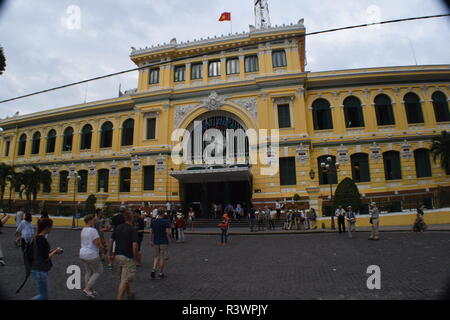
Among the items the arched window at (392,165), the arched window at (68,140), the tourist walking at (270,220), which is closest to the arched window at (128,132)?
the arched window at (68,140)

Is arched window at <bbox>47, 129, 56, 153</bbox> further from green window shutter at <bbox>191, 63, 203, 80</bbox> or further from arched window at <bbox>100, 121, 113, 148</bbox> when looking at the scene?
green window shutter at <bbox>191, 63, 203, 80</bbox>

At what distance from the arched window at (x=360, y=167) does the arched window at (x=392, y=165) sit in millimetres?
1635

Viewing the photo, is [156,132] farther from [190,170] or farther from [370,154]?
[370,154]

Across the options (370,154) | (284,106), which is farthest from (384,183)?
(284,106)

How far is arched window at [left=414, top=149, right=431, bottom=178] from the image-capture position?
74.4 ft

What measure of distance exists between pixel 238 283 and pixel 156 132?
74.5ft

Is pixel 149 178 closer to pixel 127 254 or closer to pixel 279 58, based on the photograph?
pixel 279 58

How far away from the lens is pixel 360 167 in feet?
76.9

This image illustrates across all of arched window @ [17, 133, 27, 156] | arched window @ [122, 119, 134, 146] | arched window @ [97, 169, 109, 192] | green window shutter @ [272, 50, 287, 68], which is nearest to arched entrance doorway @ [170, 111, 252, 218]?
green window shutter @ [272, 50, 287, 68]

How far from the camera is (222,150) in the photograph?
2527 cm

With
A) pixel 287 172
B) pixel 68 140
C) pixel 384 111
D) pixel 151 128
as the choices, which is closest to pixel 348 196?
pixel 287 172

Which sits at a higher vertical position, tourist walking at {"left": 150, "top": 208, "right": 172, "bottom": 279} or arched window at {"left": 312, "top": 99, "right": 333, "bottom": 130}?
arched window at {"left": 312, "top": 99, "right": 333, "bottom": 130}

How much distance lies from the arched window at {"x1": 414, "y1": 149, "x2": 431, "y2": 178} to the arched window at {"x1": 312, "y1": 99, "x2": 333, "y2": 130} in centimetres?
806

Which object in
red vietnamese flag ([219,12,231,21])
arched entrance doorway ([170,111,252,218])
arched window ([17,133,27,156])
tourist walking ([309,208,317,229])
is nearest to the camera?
tourist walking ([309,208,317,229])
